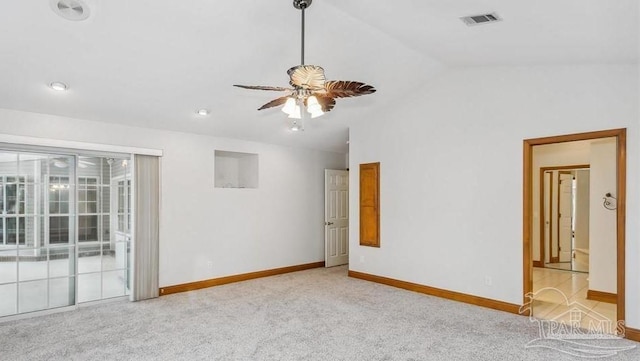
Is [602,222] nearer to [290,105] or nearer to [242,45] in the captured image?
[290,105]

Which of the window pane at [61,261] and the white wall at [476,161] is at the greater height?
the white wall at [476,161]

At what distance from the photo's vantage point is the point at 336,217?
7547 mm

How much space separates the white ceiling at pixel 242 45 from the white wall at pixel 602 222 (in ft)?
5.61

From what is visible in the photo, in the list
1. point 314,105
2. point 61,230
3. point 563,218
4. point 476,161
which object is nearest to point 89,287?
point 61,230

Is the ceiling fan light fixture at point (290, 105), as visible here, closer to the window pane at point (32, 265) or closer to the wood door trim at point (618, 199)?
the wood door trim at point (618, 199)

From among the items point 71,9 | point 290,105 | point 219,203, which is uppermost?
point 71,9

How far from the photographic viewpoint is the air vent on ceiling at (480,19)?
9.78ft

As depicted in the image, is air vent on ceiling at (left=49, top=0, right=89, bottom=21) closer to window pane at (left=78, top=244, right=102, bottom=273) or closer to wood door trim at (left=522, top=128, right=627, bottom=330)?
window pane at (left=78, top=244, right=102, bottom=273)

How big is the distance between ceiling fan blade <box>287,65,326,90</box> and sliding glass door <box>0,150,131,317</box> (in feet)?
11.3

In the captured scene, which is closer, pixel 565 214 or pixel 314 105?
pixel 314 105

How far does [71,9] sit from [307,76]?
192cm

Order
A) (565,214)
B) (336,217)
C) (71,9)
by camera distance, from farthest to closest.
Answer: (565,214) → (336,217) → (71,9)

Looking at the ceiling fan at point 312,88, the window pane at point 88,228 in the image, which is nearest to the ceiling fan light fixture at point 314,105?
the ceiling fan at point 312,88

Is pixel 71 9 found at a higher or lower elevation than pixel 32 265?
higher
